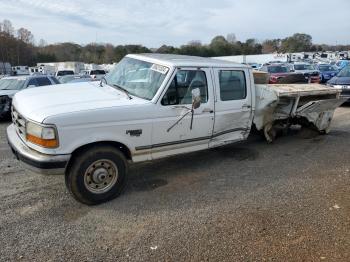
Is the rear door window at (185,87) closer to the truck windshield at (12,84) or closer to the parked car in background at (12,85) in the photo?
the parked car in background at (12,85)

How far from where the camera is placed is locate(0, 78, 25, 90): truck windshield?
12987mm

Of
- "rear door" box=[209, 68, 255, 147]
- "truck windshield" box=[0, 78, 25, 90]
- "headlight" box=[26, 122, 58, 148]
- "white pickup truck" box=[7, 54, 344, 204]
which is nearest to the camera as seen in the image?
"headlight" box=[26, 122, 58, 148]

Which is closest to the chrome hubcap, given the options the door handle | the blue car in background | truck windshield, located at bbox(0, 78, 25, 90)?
the door handle

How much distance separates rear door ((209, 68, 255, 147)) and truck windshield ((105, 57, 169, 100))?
103 centimetres

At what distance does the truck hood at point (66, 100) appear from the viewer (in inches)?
181

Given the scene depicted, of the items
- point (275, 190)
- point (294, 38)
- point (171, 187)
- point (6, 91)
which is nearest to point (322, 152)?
point (275, 190)

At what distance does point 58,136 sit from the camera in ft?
14.6

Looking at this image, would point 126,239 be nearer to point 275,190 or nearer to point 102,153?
point 102,153

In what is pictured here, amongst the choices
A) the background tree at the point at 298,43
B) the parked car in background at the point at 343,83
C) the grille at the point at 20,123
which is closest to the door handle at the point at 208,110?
the grille at the point at 20,123

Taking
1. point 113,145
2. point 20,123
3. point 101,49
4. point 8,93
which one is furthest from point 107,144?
point 101,49

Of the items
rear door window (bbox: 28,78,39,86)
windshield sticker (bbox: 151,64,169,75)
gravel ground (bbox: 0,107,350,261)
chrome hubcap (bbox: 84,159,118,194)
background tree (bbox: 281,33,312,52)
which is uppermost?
background tree (bbox: 281,33,312,52)

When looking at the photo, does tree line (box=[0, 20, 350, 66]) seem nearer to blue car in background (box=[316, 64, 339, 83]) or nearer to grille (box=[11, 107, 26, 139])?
blue car in background (box=[316, 64, 339, 83])

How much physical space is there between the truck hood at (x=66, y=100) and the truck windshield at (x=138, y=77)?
0.59ft

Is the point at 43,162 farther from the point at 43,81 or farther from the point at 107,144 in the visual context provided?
the point at 43,81
